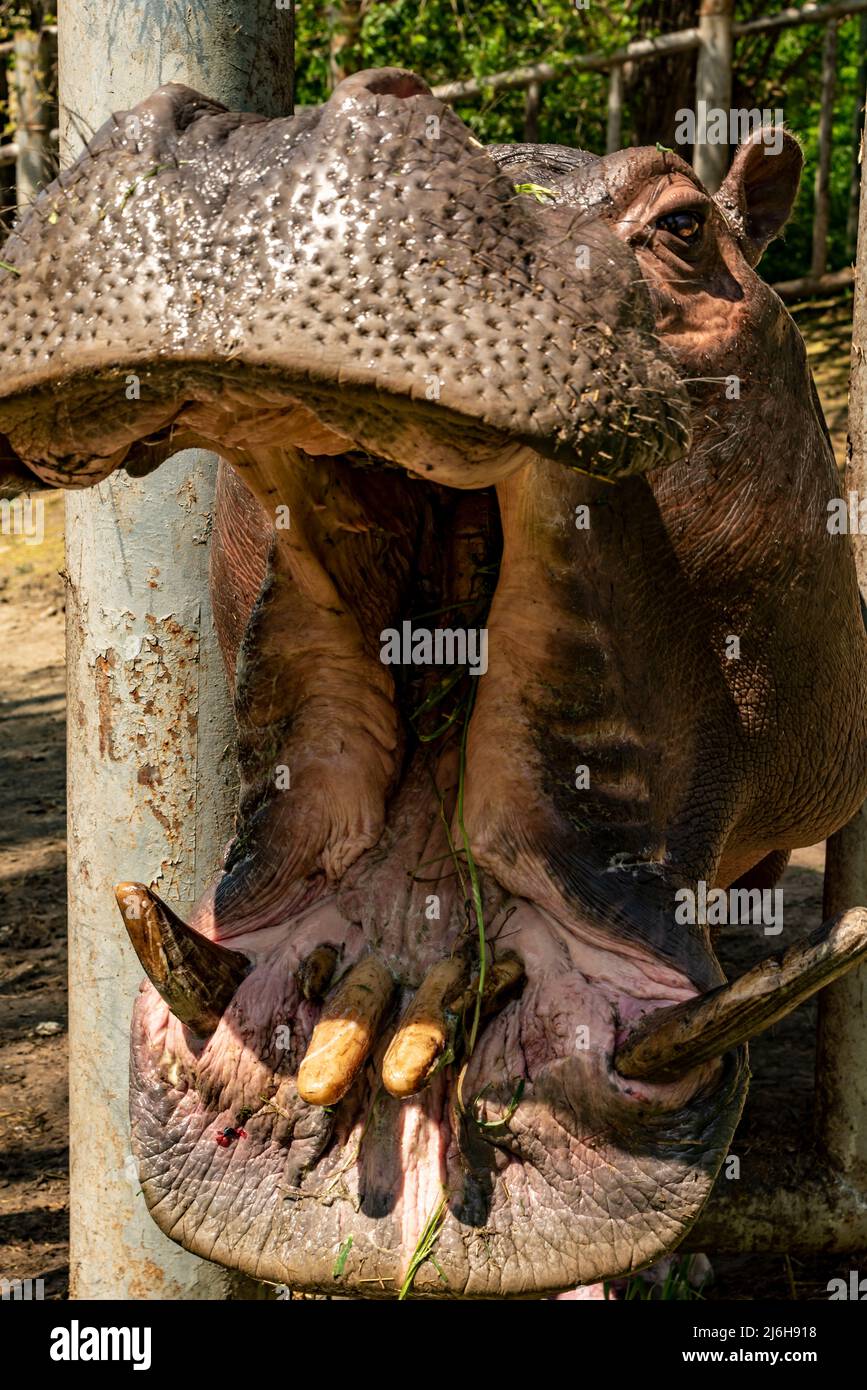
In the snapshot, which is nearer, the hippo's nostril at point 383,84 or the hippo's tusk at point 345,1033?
the hippo's nostril at point 383,84

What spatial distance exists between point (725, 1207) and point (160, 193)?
320 centimetres

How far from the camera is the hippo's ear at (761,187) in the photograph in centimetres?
302

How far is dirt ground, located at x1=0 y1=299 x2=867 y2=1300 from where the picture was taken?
14.1 ft

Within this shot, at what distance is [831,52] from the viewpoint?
506 inches

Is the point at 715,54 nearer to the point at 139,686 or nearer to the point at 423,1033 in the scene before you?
the point at 139,686

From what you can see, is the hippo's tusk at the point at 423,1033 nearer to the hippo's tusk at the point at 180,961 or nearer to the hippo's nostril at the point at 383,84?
the hippo's tusk at the point at 180,961

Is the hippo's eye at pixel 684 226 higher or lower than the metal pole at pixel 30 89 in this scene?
lower

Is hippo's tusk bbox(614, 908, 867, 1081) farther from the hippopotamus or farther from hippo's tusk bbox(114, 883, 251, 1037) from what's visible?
hippo's tusk bbox(114, 883, 251, 1037)

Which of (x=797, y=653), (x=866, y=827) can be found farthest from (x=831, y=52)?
(x=797, y=653)

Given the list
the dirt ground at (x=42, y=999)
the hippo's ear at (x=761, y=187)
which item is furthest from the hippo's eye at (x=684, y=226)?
the dirt ground at (x=42, y=999)

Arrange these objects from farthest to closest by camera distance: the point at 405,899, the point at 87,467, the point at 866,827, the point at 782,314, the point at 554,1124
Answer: the point at 866,827
the point at 782,314
the point at 405,899
the point at 554,1124
the point at 87,467

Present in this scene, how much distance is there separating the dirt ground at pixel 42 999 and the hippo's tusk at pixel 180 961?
74.9 inches
